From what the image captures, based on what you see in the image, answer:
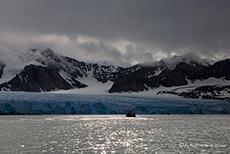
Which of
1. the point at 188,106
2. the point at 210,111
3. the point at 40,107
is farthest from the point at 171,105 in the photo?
the point at 40,107

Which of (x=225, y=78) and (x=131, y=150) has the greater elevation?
(x=225, y=78)

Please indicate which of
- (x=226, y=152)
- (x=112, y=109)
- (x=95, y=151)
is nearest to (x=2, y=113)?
(x=112, y=109)

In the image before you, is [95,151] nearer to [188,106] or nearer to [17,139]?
[17,139]

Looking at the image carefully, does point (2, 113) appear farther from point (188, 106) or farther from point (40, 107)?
point (188, 106)

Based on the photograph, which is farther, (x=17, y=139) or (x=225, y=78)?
(x=225, y=78)

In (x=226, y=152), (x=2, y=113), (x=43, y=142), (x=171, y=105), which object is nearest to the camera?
(x=226, y=152)

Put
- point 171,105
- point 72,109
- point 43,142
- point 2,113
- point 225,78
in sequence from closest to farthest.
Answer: point 43,142
point 2,113
point 72,109
point 171,105
point 225,78
